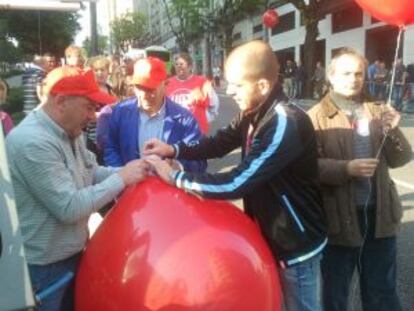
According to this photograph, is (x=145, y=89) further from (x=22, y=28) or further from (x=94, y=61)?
(x=22, y=28)

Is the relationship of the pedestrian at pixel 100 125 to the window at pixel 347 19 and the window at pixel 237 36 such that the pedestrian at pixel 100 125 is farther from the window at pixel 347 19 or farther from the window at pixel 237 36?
the window at pixel 237 36

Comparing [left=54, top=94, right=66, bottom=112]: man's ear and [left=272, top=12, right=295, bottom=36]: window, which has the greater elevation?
[left=272, top=12, right=295, bottom=36]: window

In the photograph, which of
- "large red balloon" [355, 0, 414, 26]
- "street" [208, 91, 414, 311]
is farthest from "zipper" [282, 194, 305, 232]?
"street" [208, 91, 414, 311]

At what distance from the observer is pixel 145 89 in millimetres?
4297

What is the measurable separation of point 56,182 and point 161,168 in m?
0.51

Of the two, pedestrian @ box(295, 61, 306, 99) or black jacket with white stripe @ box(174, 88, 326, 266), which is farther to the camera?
pedestrian @ box(295, 61, 306, 99)

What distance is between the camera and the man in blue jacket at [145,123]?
4340 mm

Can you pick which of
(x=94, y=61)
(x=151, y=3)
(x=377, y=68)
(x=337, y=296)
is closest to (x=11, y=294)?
(x=337, y=296)

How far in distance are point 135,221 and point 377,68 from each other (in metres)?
21.0

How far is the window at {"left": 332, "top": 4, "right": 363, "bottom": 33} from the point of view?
34656mm

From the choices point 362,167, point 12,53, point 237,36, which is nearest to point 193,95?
point 362,167

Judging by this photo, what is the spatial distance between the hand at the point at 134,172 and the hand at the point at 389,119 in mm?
1406

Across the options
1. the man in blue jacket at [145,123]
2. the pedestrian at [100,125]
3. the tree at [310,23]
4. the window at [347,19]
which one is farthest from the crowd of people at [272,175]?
the window at [347,19]

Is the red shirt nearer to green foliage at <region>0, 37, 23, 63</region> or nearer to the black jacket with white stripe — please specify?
the black jacket with white stripe
